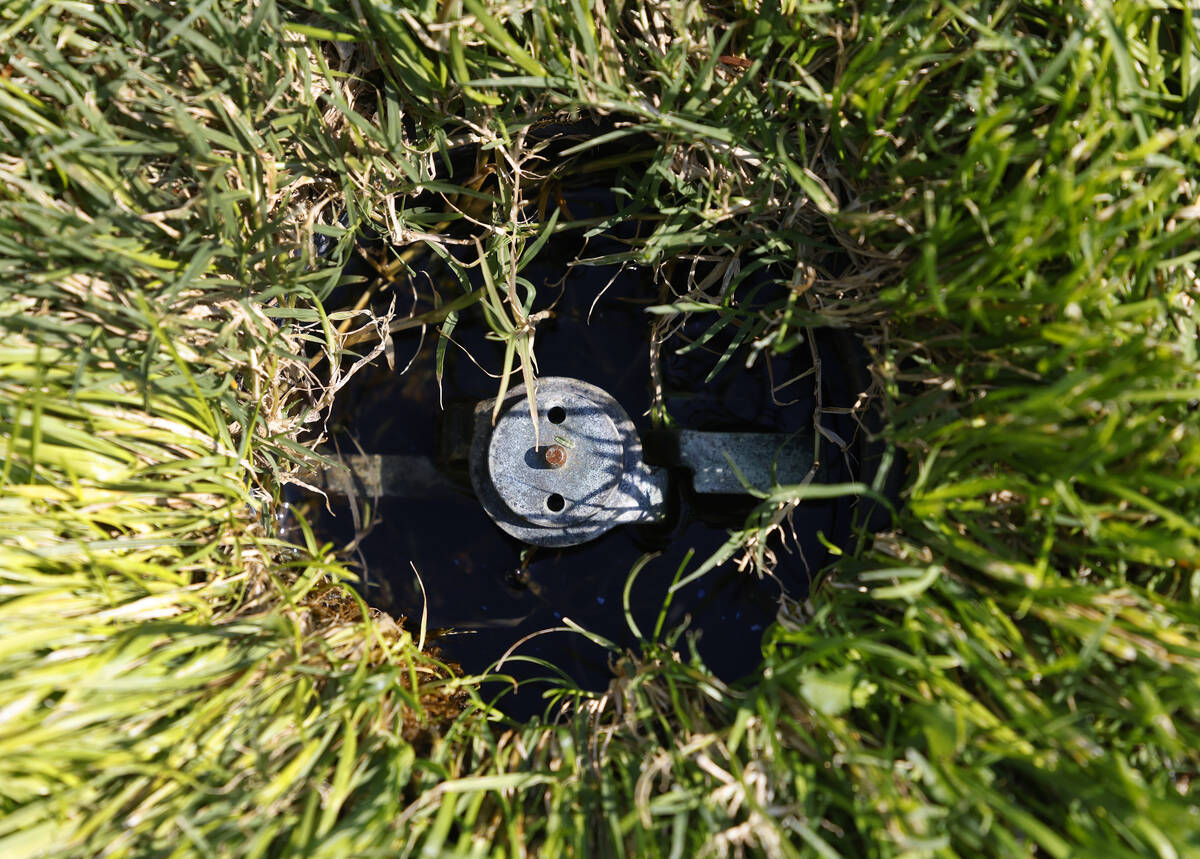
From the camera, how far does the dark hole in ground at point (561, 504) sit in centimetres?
114

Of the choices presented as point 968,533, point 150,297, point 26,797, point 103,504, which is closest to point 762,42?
point 968,533

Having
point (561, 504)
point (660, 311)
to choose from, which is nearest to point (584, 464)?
point (561, 504)

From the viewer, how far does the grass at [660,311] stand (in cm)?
83

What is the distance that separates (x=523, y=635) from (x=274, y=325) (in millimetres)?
583

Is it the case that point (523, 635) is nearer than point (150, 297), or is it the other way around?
point (150, 297)

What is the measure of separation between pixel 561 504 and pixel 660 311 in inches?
13.7

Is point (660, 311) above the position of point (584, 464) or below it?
above

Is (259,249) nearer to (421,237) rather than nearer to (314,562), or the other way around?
(421,237)

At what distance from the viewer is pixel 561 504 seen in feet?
3.79

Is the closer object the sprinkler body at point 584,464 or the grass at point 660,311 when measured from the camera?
the grass at point 660,311

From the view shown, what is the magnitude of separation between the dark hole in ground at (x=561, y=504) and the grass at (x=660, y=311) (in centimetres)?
9

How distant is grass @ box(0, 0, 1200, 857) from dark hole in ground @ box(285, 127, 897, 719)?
0.28 ft

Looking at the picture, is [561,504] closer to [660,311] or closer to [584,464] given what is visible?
[584,464]

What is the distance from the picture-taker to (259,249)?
3.45ft
